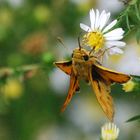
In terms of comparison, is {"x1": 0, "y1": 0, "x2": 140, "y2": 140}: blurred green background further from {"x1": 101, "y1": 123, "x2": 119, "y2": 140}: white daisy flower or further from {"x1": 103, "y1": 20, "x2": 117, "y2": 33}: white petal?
{"x1": 103, "y1": 20, "x2": 117, "y2": 33}: white petal

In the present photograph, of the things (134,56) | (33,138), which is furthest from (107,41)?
(33,138)

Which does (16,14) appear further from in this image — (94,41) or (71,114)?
(94,41)

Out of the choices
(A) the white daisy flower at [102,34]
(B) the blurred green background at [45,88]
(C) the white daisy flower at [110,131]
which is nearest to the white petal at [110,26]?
(A) the white daisy flower at [102,34]

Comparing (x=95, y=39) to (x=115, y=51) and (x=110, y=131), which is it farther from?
(x=110, y=131)

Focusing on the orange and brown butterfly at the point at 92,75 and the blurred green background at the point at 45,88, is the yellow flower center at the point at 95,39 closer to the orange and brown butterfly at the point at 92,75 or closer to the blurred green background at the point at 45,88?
the orange and brown butterfly at the point at 92,75

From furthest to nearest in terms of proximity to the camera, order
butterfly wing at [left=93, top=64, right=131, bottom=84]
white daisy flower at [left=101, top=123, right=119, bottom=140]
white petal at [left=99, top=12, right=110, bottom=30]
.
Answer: white daisy flower at [left=101, top=123, right=119, bottom=140] → white petal at [left=99, top=12, right=110, bottom=30] → butterfly wing at [left=93, top=64, right=131, bottom=84]

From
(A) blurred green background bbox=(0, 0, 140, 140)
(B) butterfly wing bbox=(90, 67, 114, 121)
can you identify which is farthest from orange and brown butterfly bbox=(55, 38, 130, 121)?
(A) blurred green background bbox=(0, 0, 140, 140)
